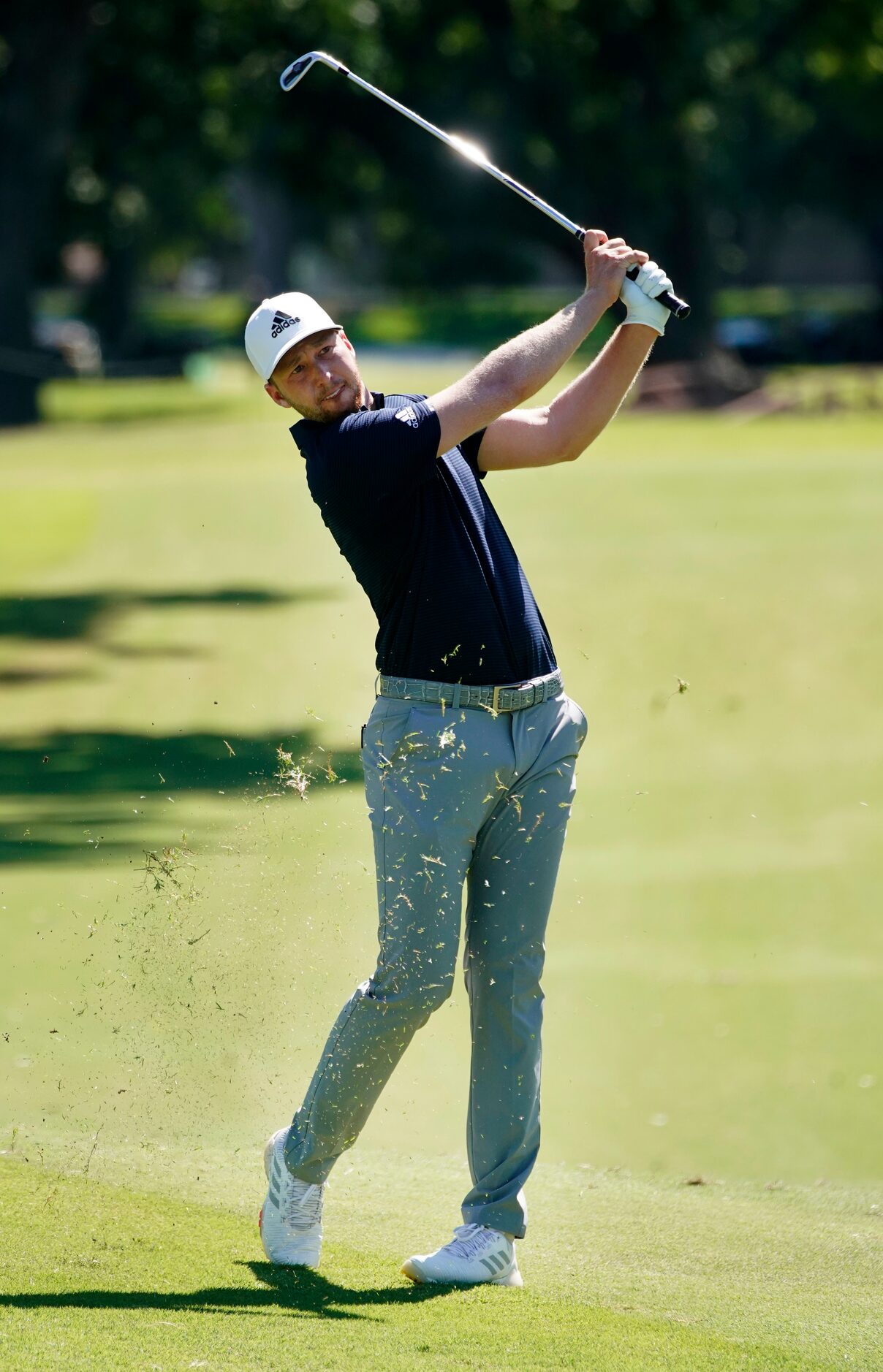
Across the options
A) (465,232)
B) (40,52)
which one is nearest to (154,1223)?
(40,52)

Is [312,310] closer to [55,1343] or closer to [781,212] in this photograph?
[55,1343]

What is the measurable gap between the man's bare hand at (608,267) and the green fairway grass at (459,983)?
1926 mm

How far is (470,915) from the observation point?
176 inches

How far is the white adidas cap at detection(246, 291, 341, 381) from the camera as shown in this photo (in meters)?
4.23

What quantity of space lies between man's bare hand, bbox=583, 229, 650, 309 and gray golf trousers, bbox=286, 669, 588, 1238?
87 centimetres

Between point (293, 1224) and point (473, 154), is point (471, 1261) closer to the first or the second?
point (293, 1224)

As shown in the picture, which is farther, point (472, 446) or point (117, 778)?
point (117, 778)

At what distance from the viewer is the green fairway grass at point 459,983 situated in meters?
4.16

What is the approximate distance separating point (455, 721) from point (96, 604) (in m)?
12.9

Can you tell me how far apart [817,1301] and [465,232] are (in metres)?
46.4

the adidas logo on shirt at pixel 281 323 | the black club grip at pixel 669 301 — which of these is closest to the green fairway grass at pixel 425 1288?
the adidas logo on shirt at pixel 281 323

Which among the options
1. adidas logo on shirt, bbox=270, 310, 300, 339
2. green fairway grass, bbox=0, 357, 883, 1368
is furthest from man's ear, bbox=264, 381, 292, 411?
green fairway grass, bbox=0, 357, 883, 1368

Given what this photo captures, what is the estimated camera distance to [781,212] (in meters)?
73.2

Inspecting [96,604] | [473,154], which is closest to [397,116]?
[96,604]
